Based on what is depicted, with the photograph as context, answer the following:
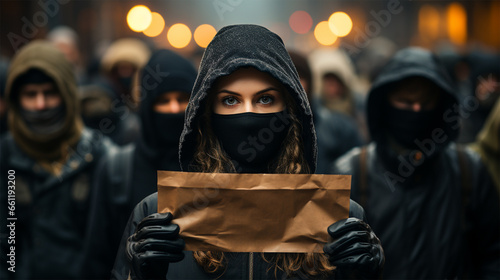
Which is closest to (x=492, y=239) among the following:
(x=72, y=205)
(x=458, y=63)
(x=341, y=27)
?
(x=72, y=205)

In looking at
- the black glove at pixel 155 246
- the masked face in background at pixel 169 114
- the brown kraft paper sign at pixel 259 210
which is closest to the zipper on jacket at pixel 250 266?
the brown kraft paper sign at pixel 259 210

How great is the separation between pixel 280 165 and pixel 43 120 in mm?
2808

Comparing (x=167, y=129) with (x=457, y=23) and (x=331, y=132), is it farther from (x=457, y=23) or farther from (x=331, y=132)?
(x=457, y=23)

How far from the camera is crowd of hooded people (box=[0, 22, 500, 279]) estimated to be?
2377 millimetres

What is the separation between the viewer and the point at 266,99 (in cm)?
248

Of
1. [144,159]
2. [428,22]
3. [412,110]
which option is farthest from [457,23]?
[144,159]

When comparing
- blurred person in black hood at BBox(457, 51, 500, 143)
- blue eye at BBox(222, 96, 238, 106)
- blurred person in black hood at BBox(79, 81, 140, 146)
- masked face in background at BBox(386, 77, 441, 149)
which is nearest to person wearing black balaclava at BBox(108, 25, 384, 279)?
blue eye at BBox(222, 96, 238, 106)

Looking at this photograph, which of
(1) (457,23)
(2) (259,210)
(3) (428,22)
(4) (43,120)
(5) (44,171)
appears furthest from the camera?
(3) (428,22)

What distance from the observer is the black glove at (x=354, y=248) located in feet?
7.15

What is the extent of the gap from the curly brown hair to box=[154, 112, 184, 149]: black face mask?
1.56m

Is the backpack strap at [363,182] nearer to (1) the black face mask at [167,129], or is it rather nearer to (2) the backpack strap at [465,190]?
(2) the backpack strap at [465,190]

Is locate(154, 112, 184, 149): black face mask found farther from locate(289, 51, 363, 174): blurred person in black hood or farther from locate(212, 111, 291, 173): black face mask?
locate(289, 51, 363, 174): blurred person in black hood

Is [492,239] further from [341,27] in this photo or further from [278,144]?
[341,27]

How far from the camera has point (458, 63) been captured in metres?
12.3
